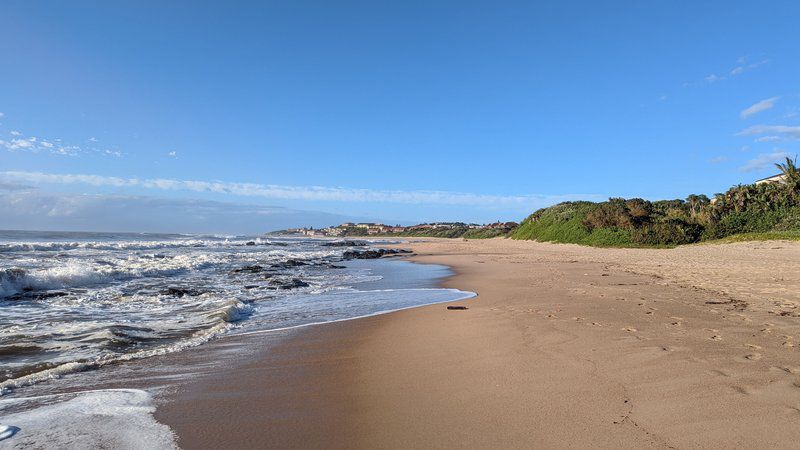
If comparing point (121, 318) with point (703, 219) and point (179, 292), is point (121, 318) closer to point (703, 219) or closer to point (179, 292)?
point (179, 292)

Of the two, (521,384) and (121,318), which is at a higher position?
(521,384)

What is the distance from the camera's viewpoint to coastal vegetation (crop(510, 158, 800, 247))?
25.0 metres

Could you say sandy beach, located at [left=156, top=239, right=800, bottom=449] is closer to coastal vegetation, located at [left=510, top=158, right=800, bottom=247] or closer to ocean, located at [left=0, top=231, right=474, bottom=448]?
ocean, located at [left=0, top=231, right=474, bottom=448]

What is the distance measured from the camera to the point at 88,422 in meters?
3.32

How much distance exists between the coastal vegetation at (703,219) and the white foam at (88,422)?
90.0ft

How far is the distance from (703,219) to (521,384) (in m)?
28.7

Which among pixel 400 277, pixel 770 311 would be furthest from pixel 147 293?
pixel 770 311

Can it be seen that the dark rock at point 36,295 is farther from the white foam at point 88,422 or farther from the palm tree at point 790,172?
the palm tree at point 790,172

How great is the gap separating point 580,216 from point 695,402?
34.7 m

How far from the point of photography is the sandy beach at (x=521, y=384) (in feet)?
9.85

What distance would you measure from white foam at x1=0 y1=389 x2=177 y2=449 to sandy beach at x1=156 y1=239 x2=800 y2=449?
0.17 m

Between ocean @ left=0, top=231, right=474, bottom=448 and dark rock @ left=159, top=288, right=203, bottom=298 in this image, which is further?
dark rock @ left=159, top=288, right=203, bottom=298

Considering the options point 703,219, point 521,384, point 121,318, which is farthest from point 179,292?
point 703,219

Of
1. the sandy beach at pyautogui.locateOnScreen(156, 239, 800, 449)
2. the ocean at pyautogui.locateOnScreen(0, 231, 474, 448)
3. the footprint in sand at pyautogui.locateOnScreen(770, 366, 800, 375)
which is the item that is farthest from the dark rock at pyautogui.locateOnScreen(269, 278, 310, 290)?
the footprint in sand at pyautogui.locateOnScreen(770, 366, 800, 375)
